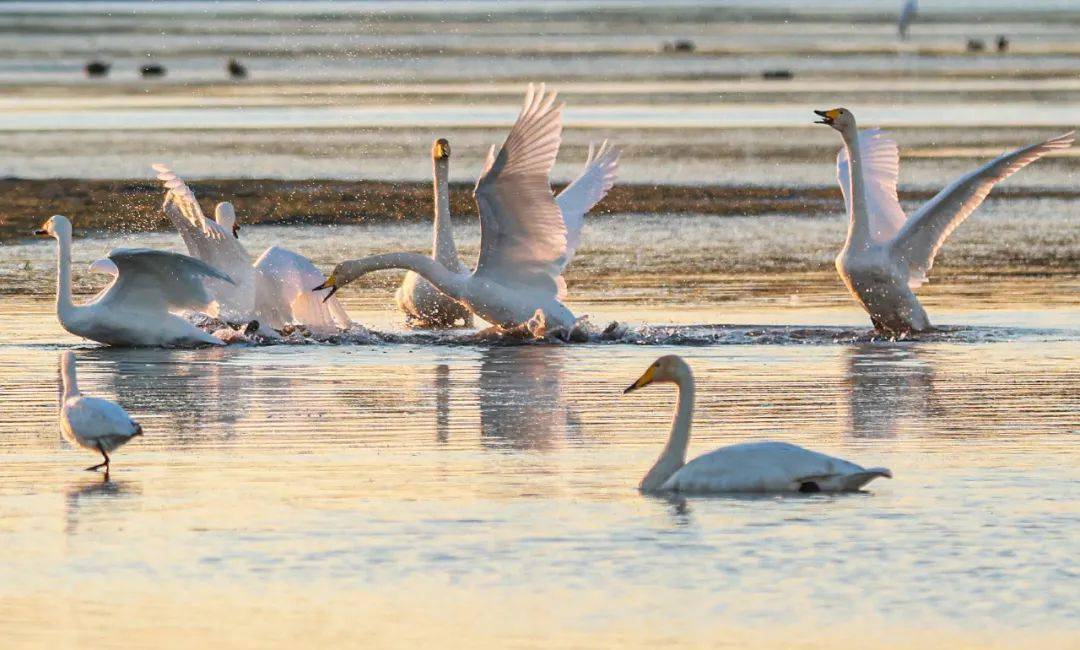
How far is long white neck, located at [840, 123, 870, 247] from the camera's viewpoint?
1552 cm

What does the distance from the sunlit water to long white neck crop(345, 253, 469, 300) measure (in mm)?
383

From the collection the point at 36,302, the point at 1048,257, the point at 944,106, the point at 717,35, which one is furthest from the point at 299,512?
the point at 717,35

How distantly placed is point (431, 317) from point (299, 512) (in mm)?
7080

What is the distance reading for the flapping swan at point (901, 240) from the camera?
595 inches

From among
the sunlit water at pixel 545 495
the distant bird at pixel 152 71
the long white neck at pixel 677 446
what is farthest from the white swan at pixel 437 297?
the distant bird at pixel 152 71

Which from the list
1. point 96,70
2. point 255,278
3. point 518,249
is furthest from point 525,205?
point 96,70

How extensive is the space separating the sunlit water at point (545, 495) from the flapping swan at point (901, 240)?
25cm

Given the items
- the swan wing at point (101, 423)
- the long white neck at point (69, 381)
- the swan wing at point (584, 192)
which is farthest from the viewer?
the swan wing at point (584, 192)

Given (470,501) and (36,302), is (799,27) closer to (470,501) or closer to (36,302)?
(36,302)

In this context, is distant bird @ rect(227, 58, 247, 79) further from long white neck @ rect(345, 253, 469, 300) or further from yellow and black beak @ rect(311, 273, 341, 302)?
yellow and black beak @ rect(311, 273, 341, 302)

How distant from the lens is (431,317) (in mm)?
16094

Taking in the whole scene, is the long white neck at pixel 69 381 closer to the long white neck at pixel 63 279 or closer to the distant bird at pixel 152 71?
the long white neck at pixel 63 279

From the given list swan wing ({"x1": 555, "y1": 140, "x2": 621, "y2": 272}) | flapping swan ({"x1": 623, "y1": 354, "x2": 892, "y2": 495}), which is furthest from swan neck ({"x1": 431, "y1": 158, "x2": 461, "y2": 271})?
flapping swan ({"x1": 623, "y1": 354, "x2": 892, "y2": 495})

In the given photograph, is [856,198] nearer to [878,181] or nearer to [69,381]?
[878,181]
